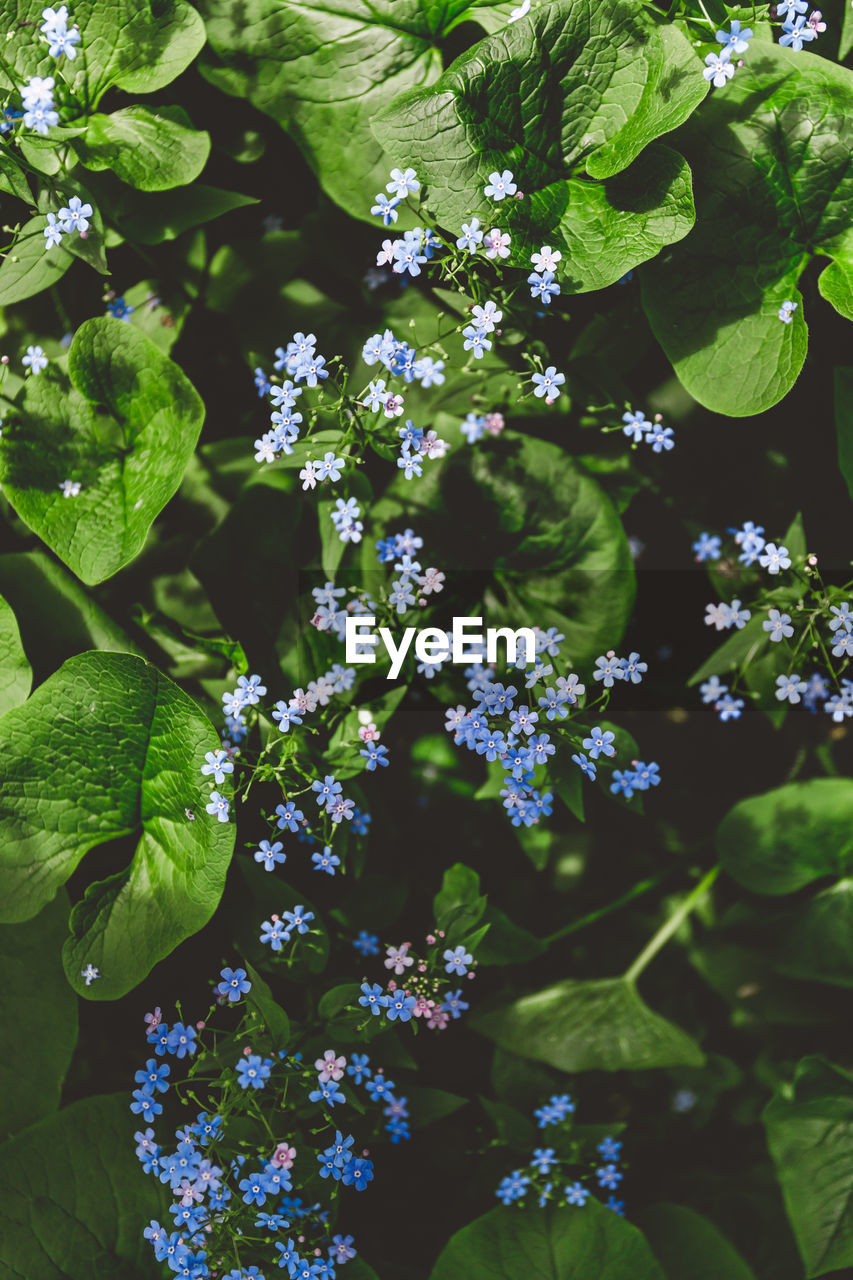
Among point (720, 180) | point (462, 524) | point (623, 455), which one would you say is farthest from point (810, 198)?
point (462, 524)

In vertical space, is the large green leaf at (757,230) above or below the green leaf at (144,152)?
below

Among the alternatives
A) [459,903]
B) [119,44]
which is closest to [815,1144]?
[459,903]

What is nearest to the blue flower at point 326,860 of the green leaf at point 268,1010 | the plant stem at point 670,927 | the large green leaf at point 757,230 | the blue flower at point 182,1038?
the green leaf at point 268,1010

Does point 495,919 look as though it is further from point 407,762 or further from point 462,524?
point 462,524

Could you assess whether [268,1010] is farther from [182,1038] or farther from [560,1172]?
[560,1172]

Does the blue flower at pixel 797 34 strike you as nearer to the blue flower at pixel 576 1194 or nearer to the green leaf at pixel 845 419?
the green leaf at pixel 845 419
